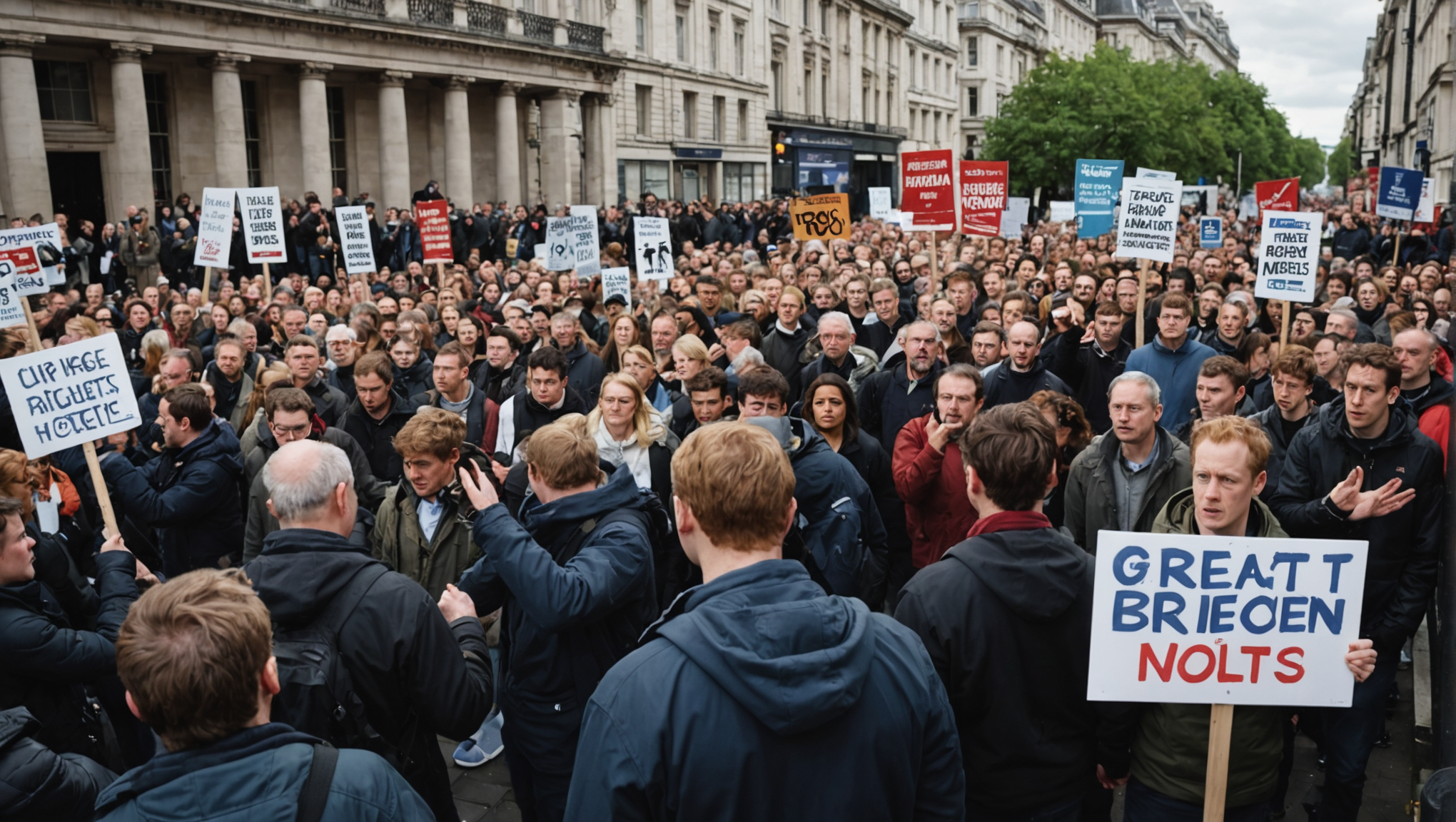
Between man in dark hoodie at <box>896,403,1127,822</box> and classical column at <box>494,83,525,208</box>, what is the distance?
111ft

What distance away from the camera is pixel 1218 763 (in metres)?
3.20

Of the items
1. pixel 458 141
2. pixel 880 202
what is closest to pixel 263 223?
pixel 880 202

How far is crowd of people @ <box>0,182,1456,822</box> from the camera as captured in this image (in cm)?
228

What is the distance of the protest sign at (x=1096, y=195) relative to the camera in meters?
17.7

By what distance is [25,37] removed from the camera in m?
21.8

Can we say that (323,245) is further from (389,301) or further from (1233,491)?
(1233,491)

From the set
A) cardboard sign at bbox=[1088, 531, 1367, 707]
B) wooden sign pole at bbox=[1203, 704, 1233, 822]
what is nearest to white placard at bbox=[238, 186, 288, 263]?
cardboard sign at bbox=[1088, 531, 1367, 707]

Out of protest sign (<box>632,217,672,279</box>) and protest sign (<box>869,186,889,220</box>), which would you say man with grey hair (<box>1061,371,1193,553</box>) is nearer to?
protest sign (<box>632,217,672,279</box>)

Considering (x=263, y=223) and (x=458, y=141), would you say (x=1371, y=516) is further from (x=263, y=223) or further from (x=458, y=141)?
(x=458, y=141)

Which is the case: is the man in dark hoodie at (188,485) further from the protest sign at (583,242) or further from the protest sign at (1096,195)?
the protest sign at (1096,195)

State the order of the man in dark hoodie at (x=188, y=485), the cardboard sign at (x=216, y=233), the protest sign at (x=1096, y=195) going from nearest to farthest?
the man in dark hoodie at (x=188, y=485) < the cardboard sign at (x=216, y=233) < the protest sign at (x=1096, y=195)

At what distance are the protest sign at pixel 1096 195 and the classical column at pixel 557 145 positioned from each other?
77.4 feet

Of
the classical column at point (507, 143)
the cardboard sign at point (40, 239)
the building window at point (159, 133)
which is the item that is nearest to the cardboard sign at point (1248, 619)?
the cardboard sign at point (40, 239)

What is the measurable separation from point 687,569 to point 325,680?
185 cm
